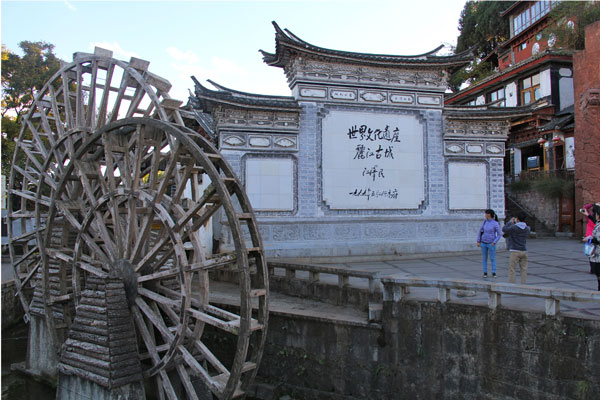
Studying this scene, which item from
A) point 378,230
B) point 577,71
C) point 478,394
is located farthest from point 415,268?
point 577,71

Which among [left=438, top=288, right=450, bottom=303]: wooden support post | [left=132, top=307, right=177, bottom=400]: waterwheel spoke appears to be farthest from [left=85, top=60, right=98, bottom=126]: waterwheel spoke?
[left=438, top=288, right=450, bottom=303]: wooden support post

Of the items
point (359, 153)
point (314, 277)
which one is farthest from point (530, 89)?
point (314, 277)

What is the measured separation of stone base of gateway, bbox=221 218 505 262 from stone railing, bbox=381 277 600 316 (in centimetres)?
520

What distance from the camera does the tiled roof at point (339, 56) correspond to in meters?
11.7

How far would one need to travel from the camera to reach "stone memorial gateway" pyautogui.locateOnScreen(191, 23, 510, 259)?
11.8m

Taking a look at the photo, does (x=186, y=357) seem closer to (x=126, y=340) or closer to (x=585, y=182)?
Answer: (x=126, y=340)

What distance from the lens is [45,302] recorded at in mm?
7508

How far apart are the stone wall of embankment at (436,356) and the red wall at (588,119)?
12.6 meters

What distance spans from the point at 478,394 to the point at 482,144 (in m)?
9.54

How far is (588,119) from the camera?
15875mm

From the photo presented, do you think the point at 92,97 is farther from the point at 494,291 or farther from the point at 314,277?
the point at 494,291

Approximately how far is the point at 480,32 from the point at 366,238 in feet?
95.7

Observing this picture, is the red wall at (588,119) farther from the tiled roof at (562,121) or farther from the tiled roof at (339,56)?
the tiled roof at (339,56)

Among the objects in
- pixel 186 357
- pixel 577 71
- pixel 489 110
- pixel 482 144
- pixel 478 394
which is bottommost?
pixel 478 394
